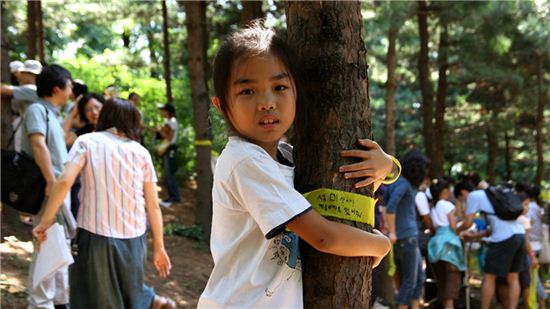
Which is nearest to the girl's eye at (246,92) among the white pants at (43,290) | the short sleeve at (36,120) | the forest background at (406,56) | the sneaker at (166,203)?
the white pants at (43,290)

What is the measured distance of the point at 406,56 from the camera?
21016mm

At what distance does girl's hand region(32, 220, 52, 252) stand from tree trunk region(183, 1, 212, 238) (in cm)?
542

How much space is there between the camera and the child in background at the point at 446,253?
26.3 feet

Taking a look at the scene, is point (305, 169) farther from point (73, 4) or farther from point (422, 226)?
point (73, 4)

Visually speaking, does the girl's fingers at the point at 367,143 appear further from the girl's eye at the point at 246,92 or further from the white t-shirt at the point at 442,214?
the white t-shirt at the point at 442,214

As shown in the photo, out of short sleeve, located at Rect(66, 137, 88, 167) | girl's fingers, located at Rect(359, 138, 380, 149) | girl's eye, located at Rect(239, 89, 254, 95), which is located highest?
girl's eye, located at Rect(239, 89, 254, 95)

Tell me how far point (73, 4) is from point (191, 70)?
9673mm

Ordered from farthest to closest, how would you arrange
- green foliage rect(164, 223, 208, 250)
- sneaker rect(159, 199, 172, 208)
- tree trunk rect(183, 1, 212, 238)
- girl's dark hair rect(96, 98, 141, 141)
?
sneaker rect(159, 199, 172, 208) < green foliage rect(164, 223, 208, 250) < tree trunk rect(183, 1, 212, 238) < girl's dark hair rect(96, 98, 141, 141)

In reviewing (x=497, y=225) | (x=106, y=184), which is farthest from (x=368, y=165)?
(x=497, y=225)

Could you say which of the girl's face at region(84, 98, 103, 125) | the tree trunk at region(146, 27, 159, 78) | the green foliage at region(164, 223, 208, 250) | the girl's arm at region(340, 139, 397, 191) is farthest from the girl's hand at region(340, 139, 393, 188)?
the tree trunk at region(146, 27, 159, 78)

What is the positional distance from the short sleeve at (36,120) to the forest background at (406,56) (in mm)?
2986

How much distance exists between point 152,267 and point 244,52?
6.29 metres

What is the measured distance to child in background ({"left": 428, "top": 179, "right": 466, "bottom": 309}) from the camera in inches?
316

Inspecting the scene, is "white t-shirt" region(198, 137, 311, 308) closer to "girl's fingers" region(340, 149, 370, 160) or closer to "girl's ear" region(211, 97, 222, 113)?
"girl's ear" region(211, 97, 222, 113)
